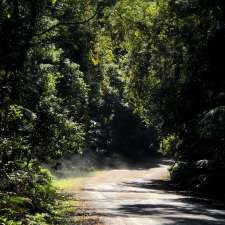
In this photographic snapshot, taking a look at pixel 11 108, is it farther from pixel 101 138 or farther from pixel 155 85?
pixel 101 138

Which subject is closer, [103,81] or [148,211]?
[148,211]

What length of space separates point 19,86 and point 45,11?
3634 millimetres

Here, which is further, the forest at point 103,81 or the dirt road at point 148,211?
the forest at point 103,81

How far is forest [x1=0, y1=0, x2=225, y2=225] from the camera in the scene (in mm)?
23016

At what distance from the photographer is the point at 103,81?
30.1 m

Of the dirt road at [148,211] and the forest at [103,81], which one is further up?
the forest at [103,81]

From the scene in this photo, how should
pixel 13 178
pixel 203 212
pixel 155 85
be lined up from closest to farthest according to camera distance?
pixel 13 178
pixel 203 212
pixel 155 85

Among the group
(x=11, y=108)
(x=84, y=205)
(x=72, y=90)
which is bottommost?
(x=84, y=205)

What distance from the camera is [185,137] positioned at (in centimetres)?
4147

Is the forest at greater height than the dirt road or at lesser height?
greater

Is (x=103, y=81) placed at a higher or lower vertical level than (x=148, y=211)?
higher

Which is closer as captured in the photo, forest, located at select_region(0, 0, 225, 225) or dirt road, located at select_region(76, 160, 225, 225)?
dirt road, located at select_region(76, 160, 225, 225)

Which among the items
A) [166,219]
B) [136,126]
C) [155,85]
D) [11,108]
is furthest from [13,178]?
[136,126]

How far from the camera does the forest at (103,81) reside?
23.0 metres
